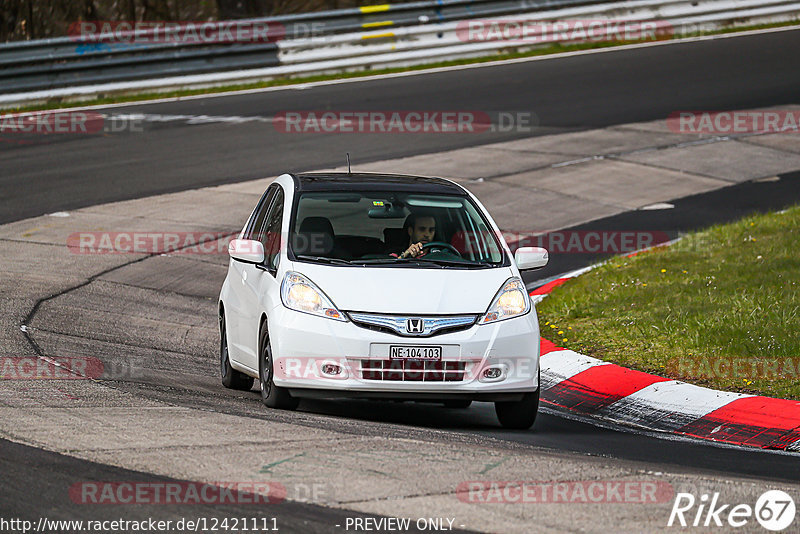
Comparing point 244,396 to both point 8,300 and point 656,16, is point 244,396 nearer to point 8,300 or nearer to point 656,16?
point 8,300

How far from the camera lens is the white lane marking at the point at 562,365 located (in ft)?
32.5

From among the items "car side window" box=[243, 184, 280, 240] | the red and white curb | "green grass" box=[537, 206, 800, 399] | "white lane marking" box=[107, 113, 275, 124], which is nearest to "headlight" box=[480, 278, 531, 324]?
the red and white curb

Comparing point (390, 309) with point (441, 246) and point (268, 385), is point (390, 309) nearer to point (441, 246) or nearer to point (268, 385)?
point (268, 385)

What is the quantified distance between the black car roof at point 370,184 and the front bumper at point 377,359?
1.43m

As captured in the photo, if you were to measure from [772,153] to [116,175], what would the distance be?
32.1 ft

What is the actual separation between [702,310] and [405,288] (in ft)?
11.9

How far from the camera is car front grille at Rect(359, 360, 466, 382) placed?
26.0ft

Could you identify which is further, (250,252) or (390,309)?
(250,252)

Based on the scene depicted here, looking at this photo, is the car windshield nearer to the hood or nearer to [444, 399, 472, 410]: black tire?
the hood

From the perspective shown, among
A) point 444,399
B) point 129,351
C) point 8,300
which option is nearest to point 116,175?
point 8,300

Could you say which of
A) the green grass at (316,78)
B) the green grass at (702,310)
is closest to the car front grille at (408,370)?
the green grass at (702,310)

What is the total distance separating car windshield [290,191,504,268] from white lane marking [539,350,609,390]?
1.44 metres

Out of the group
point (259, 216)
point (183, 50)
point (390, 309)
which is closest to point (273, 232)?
point (259, 216)

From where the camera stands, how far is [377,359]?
Answer: 790 cm
